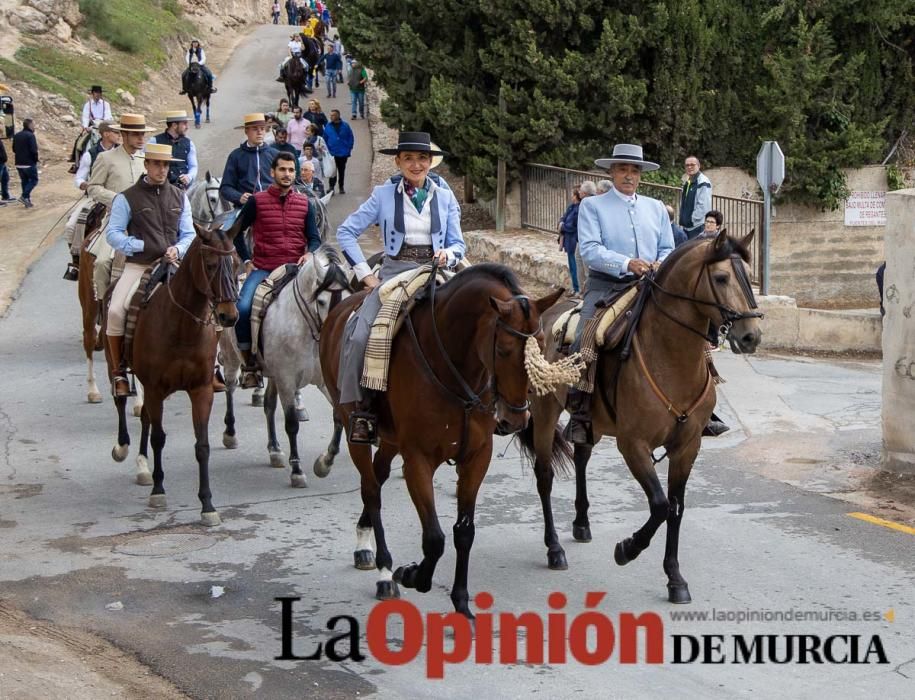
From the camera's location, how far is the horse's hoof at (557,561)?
9297 millimetres

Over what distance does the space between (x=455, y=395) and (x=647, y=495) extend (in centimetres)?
160

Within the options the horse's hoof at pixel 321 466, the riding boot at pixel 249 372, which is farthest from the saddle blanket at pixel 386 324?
the riding boot at pixel 249 372

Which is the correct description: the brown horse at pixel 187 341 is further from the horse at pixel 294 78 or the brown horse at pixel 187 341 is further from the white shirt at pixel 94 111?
the horse at pixel 294 78

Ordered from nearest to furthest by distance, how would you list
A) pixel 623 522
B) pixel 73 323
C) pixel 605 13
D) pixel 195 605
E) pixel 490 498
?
1. pixel 195 605
2. pixel 623 522
3. pixel 490 498
4. pixel 73 323
5. pixel 605 13

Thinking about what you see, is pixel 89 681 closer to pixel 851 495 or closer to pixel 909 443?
pixel 851 495

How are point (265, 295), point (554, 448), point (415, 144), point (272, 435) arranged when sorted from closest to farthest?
1. point (415, 144)
2. point (554, 448)
3. point (265, 295)
4. point (272, 435)

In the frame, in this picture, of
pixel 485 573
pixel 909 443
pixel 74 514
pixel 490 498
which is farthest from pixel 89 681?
pixel 909 443

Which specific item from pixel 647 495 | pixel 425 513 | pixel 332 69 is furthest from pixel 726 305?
pixel 332 69

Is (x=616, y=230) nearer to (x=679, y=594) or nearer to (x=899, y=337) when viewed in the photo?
(x=679, y=594)

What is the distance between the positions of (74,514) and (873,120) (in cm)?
1948

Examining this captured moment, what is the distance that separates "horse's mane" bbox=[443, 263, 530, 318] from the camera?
7347mm

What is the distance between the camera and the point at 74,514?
1077 cm

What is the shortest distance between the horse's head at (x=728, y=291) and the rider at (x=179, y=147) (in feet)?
28.6

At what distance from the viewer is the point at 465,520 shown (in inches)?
318
